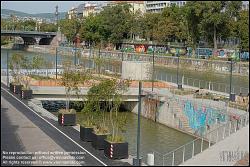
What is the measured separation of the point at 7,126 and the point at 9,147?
5801 millimetres

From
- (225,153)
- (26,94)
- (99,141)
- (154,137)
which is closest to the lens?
(225,153)

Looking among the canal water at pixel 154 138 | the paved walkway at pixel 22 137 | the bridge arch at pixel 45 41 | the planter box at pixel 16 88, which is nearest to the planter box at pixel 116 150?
the paved walkway at pixel 22 137

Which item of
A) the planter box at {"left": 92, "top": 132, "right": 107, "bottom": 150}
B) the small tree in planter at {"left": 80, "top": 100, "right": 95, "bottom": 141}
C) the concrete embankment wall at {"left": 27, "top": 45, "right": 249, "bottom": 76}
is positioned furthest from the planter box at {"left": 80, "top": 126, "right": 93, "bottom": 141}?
the concrete embankment wall at {"left": 27, "top": 45, "right": 249, "bottom": 76}

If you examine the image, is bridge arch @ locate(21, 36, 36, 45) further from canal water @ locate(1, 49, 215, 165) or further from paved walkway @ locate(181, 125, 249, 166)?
paved walkway @ locate(181, 125, 249, 166)

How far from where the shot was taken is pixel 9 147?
20.5 m

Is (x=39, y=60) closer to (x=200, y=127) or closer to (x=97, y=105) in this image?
(x=200, y=127)

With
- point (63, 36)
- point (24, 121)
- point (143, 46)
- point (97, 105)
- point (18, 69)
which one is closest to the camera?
point (97, 105)

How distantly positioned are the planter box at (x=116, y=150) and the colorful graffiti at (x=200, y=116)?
11.6m

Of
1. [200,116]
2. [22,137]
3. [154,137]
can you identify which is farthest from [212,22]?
[22,137]

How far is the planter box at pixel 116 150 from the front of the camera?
19.5 m

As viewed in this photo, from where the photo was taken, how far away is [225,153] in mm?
Result: 19250

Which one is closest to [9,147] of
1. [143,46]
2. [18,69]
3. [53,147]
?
[53,147]

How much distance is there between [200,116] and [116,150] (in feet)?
47.6

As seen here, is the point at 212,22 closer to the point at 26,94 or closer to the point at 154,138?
the point at 26,94
